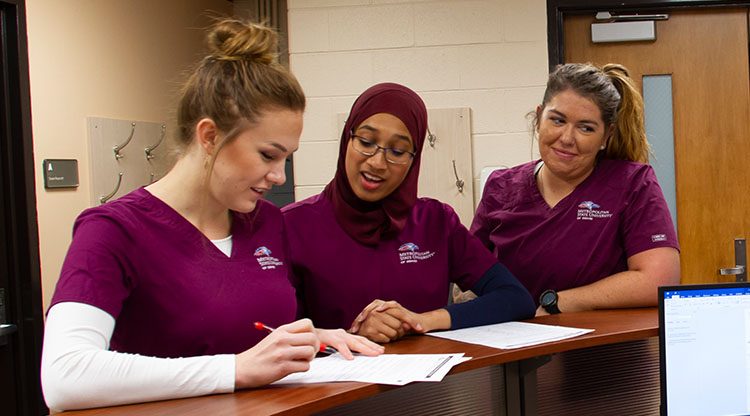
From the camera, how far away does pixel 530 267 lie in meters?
2.07

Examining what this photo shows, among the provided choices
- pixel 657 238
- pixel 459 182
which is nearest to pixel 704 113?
pixel 459 182

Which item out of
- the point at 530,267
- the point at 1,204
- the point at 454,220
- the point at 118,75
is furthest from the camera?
the point at 118,75

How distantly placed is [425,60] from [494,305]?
1.98 meters

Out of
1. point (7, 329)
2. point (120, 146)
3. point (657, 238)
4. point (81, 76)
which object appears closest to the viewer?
point (657, 238)

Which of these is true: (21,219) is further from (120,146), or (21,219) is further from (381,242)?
(381,242)

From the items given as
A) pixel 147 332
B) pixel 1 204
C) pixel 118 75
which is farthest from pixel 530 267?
pixel 118 75

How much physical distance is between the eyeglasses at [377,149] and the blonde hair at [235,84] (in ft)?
1.11

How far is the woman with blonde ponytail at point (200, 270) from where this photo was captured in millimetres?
1117

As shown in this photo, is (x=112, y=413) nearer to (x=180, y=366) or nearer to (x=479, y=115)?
(x=180, y=366)

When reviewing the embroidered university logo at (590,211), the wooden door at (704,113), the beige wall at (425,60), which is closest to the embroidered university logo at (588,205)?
the embroidered university logo at (590,211)

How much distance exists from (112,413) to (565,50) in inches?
120

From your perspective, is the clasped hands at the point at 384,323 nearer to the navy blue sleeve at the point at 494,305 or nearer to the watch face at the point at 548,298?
the navy blue sleeve at the point at 494,305

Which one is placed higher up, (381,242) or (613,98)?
(613,98)

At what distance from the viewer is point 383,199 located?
182 centimetres
